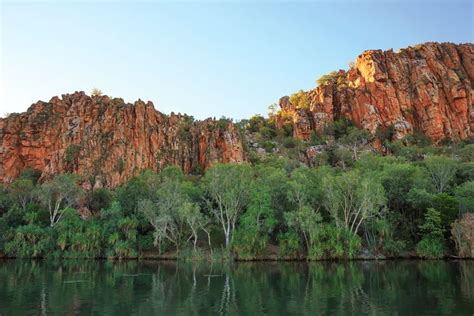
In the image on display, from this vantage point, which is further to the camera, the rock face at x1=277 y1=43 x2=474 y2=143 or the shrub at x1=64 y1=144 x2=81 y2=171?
the rock face at x1=277 y1=43 x2=474 y2=143

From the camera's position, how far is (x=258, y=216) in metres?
50.5

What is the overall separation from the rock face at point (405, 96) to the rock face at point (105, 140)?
3022 centimetres

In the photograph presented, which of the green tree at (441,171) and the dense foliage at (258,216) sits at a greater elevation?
the green tree at (441,171)

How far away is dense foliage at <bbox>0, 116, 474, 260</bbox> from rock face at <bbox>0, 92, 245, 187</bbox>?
1875cm

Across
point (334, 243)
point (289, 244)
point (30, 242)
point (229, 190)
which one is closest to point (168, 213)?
point (229, 190)

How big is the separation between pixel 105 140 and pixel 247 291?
70842mm

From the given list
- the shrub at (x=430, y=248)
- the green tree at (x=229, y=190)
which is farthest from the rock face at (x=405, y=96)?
the green tree at (x=229, y=190)

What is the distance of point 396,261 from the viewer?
46875mm

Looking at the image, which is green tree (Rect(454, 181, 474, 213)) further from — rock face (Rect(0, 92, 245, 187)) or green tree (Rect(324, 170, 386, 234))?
rock face (Rect(0, 92, 245, 187))

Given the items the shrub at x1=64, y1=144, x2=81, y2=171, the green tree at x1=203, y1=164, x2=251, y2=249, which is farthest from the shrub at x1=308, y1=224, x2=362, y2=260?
the shrub at x1=64, y1=144, x2=81, y2=171

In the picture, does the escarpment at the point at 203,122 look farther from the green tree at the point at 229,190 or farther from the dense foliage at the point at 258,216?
the green tree at the point at 229,190

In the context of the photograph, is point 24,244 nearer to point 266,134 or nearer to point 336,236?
point 336,236

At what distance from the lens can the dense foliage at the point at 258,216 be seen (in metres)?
48.2

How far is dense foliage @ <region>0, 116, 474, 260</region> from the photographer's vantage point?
158ft
